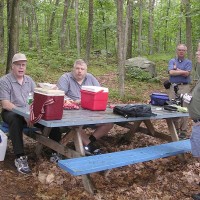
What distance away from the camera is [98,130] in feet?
17.1

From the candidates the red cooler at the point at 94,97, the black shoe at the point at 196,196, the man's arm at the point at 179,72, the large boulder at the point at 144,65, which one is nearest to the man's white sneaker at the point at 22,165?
the red cooler at the point at 94,97

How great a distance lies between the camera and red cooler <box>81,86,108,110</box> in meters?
4.41

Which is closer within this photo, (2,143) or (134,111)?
(2,143)

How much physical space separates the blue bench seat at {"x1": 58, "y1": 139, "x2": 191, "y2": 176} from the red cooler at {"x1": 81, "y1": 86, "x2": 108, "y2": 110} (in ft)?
2.97

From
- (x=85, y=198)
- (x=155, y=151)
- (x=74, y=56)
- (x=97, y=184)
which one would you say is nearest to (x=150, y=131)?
(x=155, y=151)

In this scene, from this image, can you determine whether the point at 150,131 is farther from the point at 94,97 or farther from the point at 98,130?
the point at 94,97

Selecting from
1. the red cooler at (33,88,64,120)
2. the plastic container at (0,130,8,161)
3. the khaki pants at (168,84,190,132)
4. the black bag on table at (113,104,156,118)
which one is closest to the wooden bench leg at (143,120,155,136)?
the khaki pants at (168,84,190,132)

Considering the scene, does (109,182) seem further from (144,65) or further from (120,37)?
(144,65)

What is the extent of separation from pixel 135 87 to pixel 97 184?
31.1ft

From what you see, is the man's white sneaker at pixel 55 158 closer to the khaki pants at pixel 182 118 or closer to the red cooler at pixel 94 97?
the red cooler at pixel 94 97

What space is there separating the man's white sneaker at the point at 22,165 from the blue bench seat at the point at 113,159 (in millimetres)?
1079

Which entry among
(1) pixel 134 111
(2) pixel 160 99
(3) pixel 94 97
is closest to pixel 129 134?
(2) pixel 160 99

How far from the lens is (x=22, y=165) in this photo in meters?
4.38

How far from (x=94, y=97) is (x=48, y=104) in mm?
946
